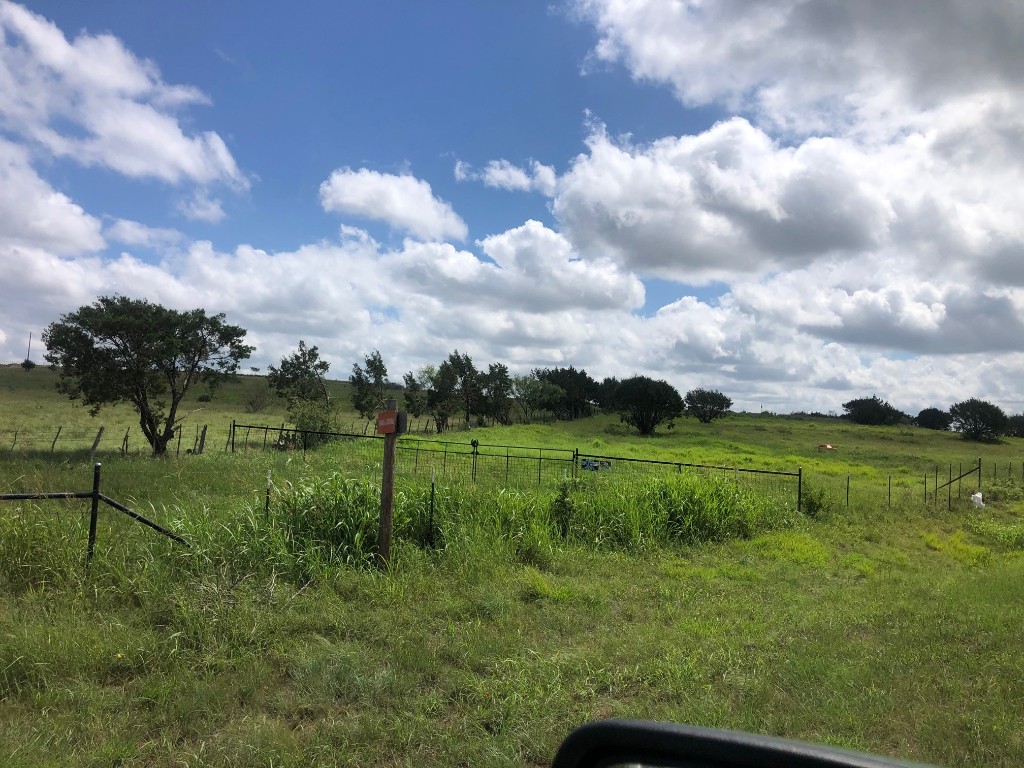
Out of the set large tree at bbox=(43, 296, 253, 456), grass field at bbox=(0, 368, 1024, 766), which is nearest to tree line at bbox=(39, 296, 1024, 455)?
large tree at bbox=(43, 296, 253, 456)

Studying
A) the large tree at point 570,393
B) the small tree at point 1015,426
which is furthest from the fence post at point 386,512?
the small tree at point 1015,426

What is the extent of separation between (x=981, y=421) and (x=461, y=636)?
77.9 meters

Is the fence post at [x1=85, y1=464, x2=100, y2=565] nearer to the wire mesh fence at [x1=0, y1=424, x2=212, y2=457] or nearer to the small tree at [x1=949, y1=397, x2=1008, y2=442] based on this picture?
the wire mesh fence at [x1=0, y1=424, x2=212, y2=457]

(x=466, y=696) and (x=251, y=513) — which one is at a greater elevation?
(x=251, y=513)

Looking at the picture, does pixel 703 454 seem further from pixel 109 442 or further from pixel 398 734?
pixel 398 734

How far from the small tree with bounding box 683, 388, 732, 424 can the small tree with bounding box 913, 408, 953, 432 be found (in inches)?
1219

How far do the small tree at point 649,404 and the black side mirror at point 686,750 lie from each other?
195 feet

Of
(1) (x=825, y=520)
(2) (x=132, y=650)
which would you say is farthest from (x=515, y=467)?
(2) (x=132, y=650)

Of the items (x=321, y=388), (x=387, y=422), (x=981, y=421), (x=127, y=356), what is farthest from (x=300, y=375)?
(x=981, y=421)

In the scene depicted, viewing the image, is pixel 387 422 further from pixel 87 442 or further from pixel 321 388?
pixel 321 388

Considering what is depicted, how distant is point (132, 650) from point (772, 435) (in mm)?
58853

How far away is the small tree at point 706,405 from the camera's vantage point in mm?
77000

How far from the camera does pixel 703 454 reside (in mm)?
37656

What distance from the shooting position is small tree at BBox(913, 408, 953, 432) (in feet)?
286
